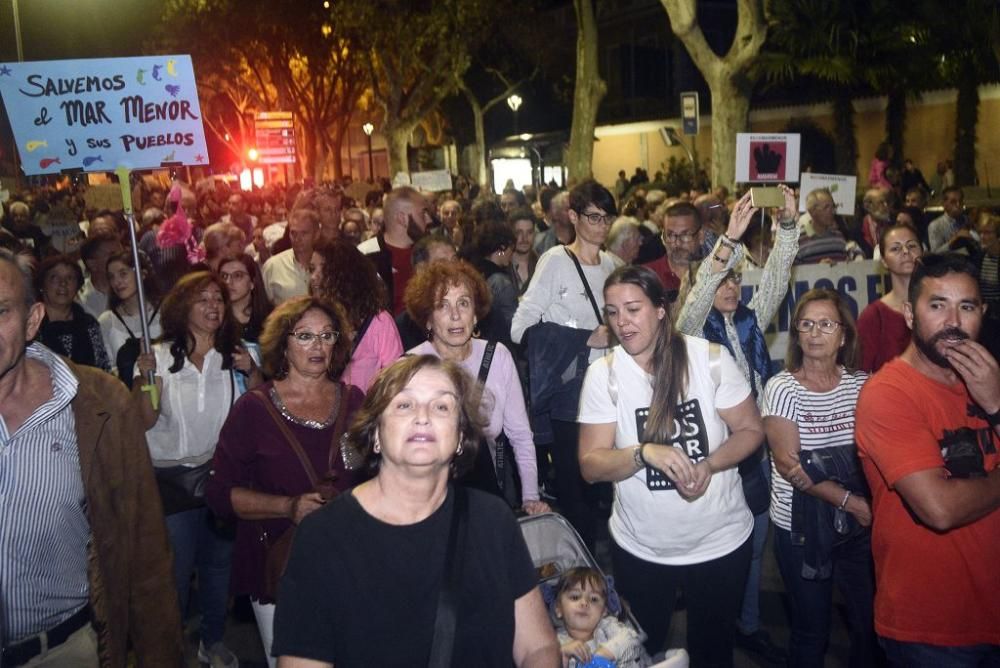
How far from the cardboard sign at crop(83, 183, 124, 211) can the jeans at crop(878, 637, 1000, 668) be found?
17.7 feet

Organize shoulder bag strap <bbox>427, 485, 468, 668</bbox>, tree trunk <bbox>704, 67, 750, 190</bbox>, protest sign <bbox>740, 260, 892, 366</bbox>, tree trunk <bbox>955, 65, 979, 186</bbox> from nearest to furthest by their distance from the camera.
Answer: shoulder bag strap <bbox>427, 485, 468, 668</bbox>
protest sign <bbox>740, 260, 892, 366</bbox>
tree trunk <bbox>704, 67, 750, 190</bbox>
tree trunk <bbox>955, 65, 979, 186</bbox>

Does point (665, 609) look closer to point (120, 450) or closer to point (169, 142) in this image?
point (120, 450)

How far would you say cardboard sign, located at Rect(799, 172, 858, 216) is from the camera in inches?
365

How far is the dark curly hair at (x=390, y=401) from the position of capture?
2.96m

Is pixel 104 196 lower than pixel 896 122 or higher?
lower

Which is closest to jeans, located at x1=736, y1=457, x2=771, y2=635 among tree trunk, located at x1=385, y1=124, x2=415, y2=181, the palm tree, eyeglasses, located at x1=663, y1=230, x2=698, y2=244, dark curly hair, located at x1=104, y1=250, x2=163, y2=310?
eyeglasses, located at x1=663, y1=230, x2=698, y2=244

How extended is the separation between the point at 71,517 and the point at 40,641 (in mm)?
394

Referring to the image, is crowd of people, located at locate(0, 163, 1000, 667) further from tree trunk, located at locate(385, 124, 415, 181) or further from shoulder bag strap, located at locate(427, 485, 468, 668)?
tree trunk, located at locate(385, 124, 415, 181)

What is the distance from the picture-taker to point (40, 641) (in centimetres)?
318

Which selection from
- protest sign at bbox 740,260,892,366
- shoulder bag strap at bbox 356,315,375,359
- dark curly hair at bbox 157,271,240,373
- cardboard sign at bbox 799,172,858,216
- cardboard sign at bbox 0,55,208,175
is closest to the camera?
dark curly hair at bbox 157,271,240,373

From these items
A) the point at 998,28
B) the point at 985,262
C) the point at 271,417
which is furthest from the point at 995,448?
the point at 998,28

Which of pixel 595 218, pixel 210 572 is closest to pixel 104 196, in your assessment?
pixel 210 572

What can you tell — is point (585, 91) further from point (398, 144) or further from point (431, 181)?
point (398, 144)

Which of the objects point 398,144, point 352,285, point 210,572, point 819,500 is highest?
point 398,144
